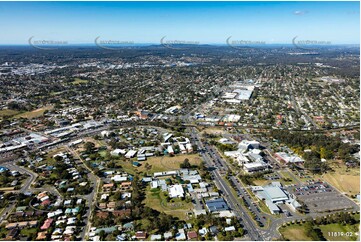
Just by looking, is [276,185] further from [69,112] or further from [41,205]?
[69,112]

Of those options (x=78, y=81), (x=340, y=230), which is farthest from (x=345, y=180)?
(x=78, y=81)

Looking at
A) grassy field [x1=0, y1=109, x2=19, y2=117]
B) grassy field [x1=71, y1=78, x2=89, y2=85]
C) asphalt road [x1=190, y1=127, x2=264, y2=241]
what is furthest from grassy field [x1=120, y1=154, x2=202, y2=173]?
grassy field [x1=71, y1=78, x2=89, y2=85]

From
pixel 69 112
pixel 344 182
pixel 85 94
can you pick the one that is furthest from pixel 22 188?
pixel 85 94

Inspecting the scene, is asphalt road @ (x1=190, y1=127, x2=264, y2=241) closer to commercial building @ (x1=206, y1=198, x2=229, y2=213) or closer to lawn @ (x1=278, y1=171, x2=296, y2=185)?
commercial building @ (x1=206, y1=198, x2=229, y2=213)

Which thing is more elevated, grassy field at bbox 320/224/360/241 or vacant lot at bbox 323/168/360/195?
vacant lot at bbox 323/168/360/195

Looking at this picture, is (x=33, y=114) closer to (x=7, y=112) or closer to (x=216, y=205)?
(x=7, y=112)

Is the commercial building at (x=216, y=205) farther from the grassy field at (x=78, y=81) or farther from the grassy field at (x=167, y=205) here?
the grassy field at (x=78, y=81)

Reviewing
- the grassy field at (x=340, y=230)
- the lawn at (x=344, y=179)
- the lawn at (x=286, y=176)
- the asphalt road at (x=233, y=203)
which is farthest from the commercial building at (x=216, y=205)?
the lawn at (x=344, y=179)

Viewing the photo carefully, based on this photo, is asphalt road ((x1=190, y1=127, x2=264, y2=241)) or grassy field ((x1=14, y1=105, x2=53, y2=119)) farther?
grassy field ((x1=14, y1=105, x2=53, y2=119))
